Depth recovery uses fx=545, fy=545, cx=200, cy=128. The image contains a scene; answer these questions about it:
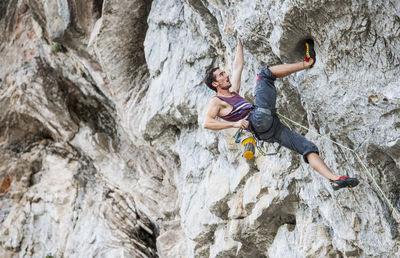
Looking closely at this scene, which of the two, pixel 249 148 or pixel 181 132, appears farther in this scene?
pixel 181 132

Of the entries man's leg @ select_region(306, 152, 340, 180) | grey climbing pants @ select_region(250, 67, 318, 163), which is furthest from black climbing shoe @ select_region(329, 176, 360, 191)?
grey climbing pants @ select_region(250, 67, 318, 163)

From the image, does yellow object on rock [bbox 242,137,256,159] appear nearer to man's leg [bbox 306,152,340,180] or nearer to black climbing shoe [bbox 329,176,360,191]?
man's leg [bbox 306,152,340,180]

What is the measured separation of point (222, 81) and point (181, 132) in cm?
380

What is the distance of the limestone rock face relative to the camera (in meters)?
6.11

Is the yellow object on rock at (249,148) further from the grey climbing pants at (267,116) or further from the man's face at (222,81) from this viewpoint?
the man's face at (222,81)

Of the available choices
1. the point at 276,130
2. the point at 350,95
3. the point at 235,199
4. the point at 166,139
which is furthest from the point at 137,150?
the point at 350,95

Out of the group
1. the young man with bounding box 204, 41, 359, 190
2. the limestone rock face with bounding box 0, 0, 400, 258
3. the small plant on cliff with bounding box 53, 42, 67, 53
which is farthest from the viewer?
the small plant on cliff with bounding box 53, 42, 67, 53

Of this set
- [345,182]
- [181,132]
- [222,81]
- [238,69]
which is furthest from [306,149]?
[181,132]

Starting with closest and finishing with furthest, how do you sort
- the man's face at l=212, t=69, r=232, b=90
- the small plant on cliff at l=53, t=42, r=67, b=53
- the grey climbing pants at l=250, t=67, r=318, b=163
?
the grey climbing pants at l=250, t=67, r=318, b=163 → the man's face at l=212, t=69, r=232, b=90 → the small plant on cliff at l=53, t=42, r=67, b=53

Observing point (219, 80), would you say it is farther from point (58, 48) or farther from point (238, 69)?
point (58, 48)

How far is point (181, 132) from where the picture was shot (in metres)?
10.7

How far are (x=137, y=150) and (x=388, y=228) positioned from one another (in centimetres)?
781

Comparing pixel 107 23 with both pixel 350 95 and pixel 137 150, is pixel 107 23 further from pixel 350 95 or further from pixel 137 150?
pixel 350 95

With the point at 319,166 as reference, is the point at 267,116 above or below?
above
